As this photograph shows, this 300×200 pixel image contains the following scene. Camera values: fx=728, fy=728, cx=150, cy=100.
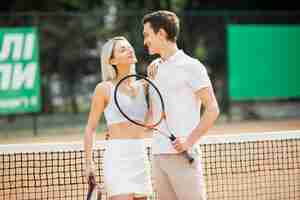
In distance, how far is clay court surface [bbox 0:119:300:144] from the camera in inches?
556

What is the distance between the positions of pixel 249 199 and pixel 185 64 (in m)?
2.85

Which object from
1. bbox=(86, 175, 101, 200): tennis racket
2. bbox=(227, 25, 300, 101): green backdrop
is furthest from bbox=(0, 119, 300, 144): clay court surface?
bbox=(86, 175, 101, 200): tennis racket

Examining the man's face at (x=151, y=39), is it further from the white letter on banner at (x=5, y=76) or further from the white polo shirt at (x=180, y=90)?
the white letter on banner at (x=5, y=76)

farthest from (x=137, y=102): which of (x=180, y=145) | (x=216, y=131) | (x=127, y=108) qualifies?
(x=216, y=131)

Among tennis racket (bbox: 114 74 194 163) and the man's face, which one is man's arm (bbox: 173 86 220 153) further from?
the man's face

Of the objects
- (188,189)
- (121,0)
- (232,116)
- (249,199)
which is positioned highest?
(121,0)

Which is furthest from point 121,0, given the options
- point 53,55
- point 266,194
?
point 266,194

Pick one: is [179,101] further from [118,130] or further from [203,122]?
[118,130]

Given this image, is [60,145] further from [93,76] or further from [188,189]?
[93,76]

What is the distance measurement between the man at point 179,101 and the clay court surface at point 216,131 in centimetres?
979

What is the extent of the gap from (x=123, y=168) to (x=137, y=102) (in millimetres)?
374

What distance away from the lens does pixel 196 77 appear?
12.4ft

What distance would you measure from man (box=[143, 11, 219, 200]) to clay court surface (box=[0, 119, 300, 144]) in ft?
32.1

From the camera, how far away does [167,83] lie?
3850 millimetres
